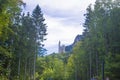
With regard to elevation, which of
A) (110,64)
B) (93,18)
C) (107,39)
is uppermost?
(93,18)

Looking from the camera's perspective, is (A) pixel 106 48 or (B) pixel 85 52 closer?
(A) pixel 106 48

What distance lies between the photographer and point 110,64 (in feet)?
181

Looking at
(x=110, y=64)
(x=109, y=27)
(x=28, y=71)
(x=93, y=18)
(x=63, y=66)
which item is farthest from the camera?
(x=63, y=66)

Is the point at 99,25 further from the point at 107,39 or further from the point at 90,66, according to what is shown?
the point at 90,66

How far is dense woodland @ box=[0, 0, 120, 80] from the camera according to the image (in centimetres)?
5575

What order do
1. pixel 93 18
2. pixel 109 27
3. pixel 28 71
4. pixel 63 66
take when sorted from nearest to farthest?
pixel 109 27 < pixel 93 18 < pixel 28 71 < pixel 63 66

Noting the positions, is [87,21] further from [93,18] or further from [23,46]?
[23,46]

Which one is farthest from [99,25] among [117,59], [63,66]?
[63,66]

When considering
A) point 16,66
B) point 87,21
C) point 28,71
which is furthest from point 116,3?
point 28,71

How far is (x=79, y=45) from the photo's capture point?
87.8m

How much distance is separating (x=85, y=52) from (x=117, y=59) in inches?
1050

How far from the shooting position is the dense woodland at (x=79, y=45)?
183ft

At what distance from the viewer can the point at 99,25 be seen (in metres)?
63.2

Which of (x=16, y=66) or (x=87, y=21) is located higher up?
(x=87, y=21)
